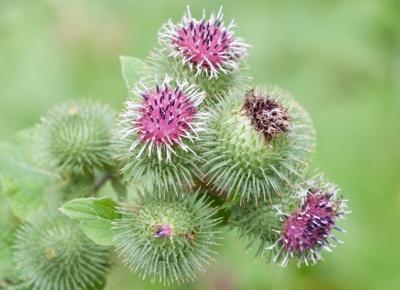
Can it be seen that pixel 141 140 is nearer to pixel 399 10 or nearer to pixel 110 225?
pixel 110 225

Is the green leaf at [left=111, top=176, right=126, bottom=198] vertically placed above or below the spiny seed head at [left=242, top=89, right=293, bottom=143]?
below

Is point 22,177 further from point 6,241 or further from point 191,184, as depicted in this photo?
point 191,184

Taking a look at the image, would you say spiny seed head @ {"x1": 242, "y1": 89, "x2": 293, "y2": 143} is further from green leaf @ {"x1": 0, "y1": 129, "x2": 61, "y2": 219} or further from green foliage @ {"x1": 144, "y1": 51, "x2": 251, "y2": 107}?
green leaf @ {"x1": 0, "y1": 129, "x2": 61, "y2": 219}

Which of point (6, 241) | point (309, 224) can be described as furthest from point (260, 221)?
point (6, 241)

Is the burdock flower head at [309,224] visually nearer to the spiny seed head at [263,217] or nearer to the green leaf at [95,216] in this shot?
the spiny seed head at [263,217]

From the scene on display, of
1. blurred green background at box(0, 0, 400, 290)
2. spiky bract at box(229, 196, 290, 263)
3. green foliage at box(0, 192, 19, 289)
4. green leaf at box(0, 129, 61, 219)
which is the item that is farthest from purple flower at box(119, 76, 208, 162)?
blurred green background at box(0, 0, 400, 290)

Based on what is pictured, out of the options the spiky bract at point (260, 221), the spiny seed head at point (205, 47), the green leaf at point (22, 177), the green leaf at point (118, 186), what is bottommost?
the green leaf at point (22, 177)

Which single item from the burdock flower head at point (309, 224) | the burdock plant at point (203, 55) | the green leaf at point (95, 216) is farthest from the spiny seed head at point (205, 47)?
the green leaf at point (95, 216)
